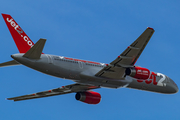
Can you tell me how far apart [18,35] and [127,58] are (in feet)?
38.4

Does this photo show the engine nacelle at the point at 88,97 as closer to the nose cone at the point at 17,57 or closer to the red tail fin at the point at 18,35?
the red tail fin at the point at 18,35

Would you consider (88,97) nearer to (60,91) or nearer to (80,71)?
(60,91)

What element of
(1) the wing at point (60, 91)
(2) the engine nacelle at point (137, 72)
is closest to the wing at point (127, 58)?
(2) the engine nacelle at point (137, 72)

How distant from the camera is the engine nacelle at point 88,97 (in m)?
43.5

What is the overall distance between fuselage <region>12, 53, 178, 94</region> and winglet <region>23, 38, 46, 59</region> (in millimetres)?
443

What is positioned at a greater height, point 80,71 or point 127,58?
point 127,58

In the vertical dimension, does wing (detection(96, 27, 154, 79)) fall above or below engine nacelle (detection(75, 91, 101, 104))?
above

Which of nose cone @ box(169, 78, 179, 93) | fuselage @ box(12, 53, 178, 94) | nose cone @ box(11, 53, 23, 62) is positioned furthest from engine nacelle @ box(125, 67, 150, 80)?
nose cone @ box(11, 53, 23, 62)

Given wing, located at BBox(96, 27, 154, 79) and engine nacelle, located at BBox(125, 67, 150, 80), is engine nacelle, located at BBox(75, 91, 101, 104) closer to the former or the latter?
wing, located at BBox(96, 27, 154, 79)

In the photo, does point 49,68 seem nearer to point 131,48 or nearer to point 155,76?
point 131,48

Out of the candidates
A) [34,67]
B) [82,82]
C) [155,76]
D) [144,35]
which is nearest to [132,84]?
[155,76]

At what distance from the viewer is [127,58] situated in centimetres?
3544

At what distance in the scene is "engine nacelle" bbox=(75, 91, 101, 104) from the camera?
43.5m

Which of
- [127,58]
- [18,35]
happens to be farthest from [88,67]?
[18,35]
